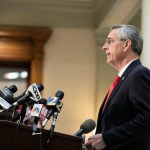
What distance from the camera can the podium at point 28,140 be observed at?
171 centimetres

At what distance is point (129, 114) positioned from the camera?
1.84 meters

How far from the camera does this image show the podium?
1711 millimetres

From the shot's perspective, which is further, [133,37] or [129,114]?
[133,37]

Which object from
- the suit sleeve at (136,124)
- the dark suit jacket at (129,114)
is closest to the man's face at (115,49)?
the dark suit jacket at (129,114)

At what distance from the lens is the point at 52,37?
18.0 ft

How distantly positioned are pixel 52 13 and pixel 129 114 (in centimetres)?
384

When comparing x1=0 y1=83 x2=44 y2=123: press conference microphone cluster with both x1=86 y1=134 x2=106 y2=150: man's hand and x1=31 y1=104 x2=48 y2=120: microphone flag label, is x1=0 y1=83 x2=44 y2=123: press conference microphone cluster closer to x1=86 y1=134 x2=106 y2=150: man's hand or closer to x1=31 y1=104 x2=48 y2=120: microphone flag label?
x1=31 y1=104 x2=48 y2=120: microphone flag label

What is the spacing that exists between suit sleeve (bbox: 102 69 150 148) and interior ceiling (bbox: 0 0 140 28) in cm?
359

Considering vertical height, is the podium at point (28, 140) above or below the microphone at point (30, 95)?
below

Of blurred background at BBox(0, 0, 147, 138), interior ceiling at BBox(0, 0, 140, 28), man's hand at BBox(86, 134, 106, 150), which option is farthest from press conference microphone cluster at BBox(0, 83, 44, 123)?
interior ceiling at BBox(0, 0, 140, 28)

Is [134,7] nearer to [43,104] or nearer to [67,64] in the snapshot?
[67,64]

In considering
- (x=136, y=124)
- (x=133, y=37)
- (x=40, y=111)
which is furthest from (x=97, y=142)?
(x=133, y=37)

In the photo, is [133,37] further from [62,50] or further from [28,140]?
[62,50]

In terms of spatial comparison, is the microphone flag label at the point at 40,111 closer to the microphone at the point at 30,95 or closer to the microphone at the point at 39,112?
the microphone at the point at 39,112
